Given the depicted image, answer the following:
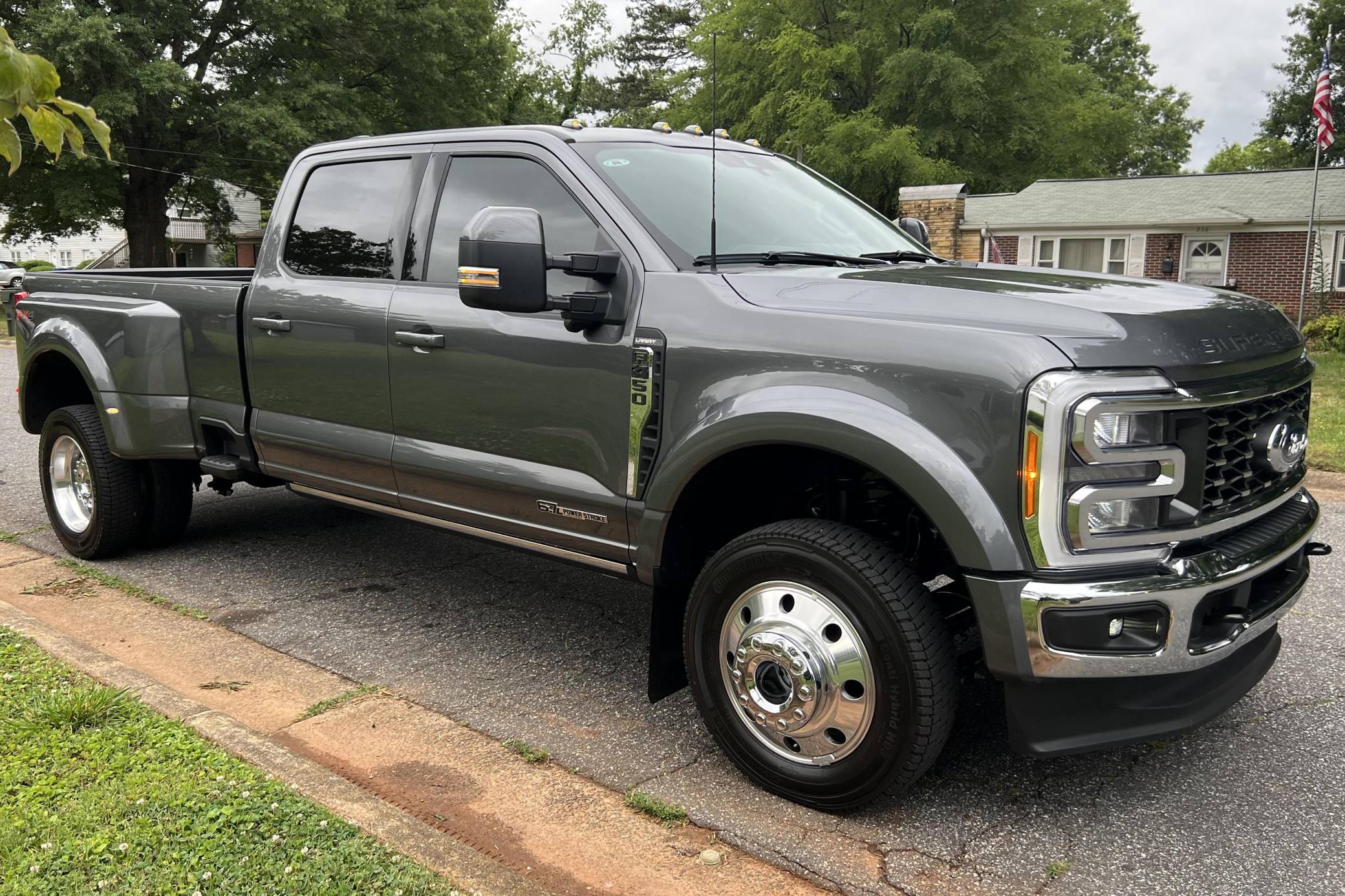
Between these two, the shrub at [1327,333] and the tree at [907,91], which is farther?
the tree at [907,91]

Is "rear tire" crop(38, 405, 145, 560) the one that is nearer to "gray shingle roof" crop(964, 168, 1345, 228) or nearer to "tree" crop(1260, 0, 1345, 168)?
"gray shingle roof" crop(964, 168, 1345, 228)

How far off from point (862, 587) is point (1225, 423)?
3.34ft

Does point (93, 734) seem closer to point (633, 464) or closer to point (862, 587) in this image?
point (633, 464)

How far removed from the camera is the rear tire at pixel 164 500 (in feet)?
18.9

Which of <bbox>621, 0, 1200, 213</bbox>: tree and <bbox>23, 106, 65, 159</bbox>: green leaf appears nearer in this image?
<bbox>23, 106, 65, 159</bbox>: green leaf

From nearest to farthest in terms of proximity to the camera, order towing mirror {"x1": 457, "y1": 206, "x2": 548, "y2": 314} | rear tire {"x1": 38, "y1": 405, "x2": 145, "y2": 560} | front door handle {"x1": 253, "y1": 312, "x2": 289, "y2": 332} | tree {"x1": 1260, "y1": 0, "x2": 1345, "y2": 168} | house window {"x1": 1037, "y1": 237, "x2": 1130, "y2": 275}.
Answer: towing mirror {"x1": 457, "y1": 206, "x2": 548, "y2": 314} → front door handle {"x1": 253, "y1": 312, "x2": 289, "y2": 332} → rear tire {"x1": 38, "y1": 405, "x2": 145, "y2": 560} → house window {"x1": 1037, "y1": 237, "x2": 1130, "y2": 275} → tree {"x1": 1260, "y1": 0, "x2": 1345, "y2": 168}

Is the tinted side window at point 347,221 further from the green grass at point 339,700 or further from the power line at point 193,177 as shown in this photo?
the power line at point 193,177

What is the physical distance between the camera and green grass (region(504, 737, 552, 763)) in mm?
3514

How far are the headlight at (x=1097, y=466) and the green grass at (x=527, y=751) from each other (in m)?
1.72

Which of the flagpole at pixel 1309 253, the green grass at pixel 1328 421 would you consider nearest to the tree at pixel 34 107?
the green grass at pixel 1328 421

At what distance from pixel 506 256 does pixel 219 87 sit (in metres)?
30.4

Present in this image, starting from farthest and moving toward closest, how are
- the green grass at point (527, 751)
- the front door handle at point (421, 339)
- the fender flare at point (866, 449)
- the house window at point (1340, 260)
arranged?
the house window at point (1340, 260) → the front door handle at point (421, 339) → the green grass at point (527, 751) → the fender flare at point (866, 449)

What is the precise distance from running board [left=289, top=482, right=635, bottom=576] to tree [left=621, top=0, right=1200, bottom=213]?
28.8 meters

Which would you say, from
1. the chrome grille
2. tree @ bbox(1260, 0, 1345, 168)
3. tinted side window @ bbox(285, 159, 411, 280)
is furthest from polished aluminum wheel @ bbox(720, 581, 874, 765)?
tree @ bbox(1260, 0, 1345, 168)
